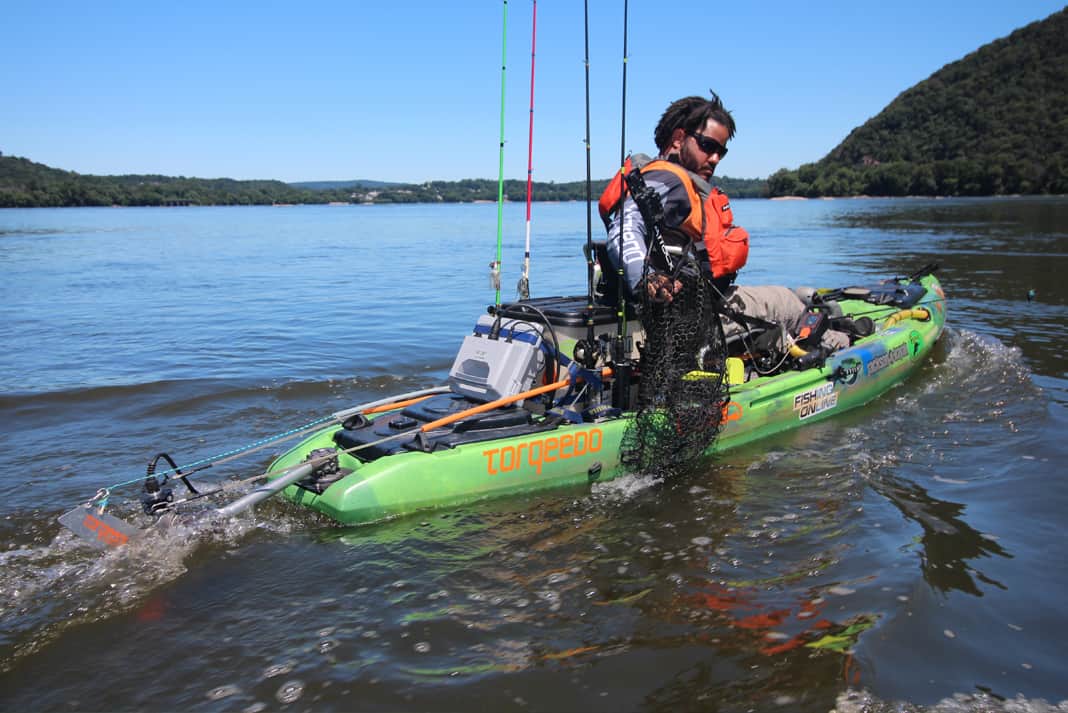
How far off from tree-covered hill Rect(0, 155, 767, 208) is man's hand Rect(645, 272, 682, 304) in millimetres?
76775

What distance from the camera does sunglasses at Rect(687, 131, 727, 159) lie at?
5.78 metres

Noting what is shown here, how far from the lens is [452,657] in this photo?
3.59 meters

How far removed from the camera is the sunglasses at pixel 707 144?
5.78 metres

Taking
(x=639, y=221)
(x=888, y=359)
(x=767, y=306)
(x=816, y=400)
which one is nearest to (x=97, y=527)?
(x=639, y=221)

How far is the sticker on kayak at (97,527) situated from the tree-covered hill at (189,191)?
78431mm

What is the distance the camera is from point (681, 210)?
A: 5520 mm

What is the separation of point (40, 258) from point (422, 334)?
2054 cm

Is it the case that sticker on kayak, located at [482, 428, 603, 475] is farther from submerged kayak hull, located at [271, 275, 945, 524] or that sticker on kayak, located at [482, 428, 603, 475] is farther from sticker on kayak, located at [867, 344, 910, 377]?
sticker on kayak, located at [867, 344, 910, 377]

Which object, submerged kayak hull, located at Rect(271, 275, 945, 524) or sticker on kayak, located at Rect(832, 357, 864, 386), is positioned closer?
submerged kayak hull, located at Rect(271, 275, 945, 524)

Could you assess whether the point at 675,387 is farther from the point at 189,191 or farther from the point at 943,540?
the point at 189,191

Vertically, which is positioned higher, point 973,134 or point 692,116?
point 973,134

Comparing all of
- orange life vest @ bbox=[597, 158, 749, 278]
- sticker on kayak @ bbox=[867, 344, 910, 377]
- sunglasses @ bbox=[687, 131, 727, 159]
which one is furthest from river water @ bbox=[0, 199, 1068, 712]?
sunglasses @ bbox=[687, 131, 727, 159]

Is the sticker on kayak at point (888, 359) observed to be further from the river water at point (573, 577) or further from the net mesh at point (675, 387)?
the net mesh at point (675, 387)

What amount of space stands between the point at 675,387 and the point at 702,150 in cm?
183
